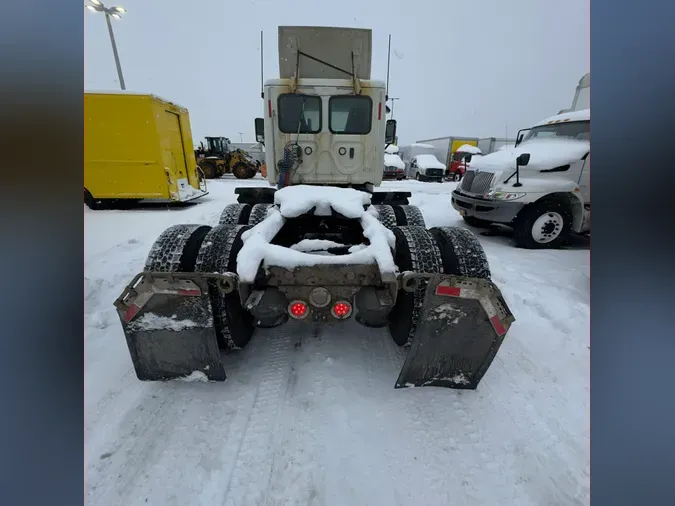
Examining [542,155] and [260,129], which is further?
[542,155]

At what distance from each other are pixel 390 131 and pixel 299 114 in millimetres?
1627

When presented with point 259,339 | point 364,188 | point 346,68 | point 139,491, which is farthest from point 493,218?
point 139,491

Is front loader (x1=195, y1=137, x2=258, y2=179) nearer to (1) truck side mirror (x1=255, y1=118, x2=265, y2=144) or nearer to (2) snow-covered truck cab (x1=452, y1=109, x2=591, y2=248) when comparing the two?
(1) truck side mirror (x1=255, y1=118, x2=265, y2=144)

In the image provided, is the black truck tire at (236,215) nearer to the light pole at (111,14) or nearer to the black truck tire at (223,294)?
the black truck tire at (223,294)

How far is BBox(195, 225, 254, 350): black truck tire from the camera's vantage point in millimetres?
2594

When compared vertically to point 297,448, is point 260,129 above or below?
above

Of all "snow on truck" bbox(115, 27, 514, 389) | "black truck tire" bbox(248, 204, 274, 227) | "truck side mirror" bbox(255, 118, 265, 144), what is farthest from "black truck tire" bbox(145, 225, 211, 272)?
"truck side mirror" bbox(255, 118, 265, 144)

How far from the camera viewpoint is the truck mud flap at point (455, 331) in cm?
233

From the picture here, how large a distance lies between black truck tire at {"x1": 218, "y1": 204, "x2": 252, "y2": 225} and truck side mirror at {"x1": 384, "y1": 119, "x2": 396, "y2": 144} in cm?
291

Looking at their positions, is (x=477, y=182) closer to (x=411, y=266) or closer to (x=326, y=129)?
(x=326, y=129)

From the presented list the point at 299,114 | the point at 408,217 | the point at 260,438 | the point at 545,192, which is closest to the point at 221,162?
the point at 299,114

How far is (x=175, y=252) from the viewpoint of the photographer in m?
2.68

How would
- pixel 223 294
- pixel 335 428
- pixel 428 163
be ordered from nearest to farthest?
pixel 335 428
pixel 223 294
pixel 428 163
